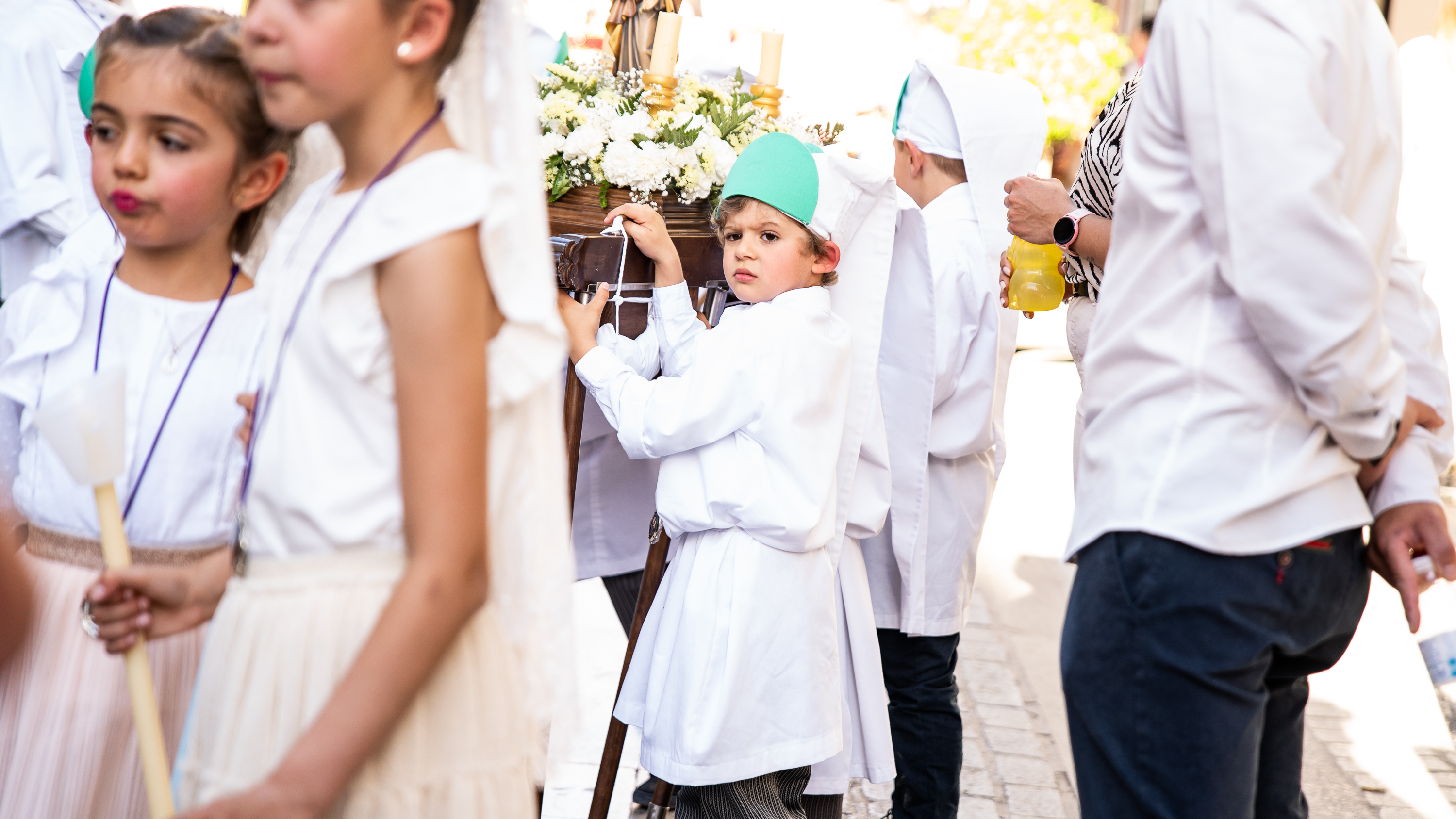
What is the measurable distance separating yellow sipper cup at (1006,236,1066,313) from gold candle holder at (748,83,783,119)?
2.25 ft

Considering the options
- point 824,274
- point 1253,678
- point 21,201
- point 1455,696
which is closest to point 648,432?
point 824,274

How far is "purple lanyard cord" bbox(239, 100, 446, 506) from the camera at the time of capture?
3.67 ft

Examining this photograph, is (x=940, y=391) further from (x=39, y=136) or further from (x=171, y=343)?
(x=39, y=136)

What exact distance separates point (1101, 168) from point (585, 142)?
1103mm

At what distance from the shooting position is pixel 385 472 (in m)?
1.12

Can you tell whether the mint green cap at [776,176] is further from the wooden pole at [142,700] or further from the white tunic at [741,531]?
the wooden pole at [142,700]

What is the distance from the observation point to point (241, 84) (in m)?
1.45

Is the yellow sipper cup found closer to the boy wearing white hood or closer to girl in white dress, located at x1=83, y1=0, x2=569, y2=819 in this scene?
the boy wearing white hood

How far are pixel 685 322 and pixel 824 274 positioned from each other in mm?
360

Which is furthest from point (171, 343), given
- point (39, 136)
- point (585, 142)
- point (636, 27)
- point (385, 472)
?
point (39, 136)

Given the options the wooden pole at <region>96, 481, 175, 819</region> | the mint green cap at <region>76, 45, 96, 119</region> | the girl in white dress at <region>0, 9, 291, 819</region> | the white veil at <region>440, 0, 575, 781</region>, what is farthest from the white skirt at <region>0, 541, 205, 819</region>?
the mint green cap at <region>76, 45, 96, 119</region>

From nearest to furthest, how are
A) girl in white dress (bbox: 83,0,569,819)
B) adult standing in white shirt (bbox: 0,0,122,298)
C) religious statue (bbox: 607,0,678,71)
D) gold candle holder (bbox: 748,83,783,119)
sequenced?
1. girl in white dress (bbox: 83,0,569,819)
2. gold candle holder (bbox: 748,83,783,119)
3. religious statue (bbox: 607,0,678,71)
4. adult standing in white shirt (bbox: 0,0,122,298)

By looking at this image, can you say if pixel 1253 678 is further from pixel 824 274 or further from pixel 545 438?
pixel 824 274

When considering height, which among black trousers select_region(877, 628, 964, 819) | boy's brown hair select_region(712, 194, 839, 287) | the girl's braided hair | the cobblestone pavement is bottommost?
the cobblestone pavement
